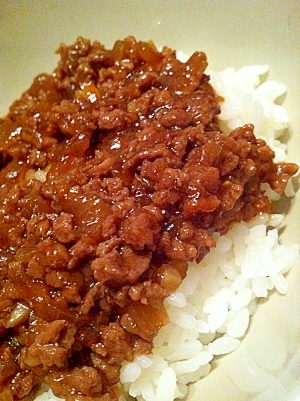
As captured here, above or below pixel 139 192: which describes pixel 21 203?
below

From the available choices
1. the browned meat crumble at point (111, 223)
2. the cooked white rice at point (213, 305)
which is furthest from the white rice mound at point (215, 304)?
the browned meat crumble at point (111, 223)

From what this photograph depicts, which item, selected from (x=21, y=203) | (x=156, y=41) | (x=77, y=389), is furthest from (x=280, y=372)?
(x=156, y=41)

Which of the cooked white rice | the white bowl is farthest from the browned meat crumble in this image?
the white bowl

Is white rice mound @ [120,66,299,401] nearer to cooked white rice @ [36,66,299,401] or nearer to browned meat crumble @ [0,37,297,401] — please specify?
cooked white rice @ [36,66,299,401]

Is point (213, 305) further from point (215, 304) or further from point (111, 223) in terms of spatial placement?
point (111, 223)

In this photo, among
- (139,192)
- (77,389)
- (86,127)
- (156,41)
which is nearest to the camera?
(77,389)

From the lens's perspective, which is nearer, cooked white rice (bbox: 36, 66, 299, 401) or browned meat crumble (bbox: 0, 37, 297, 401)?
browned meat crumble (bbox: 0, 37, 297, 401)

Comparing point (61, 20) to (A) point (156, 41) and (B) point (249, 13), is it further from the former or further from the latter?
(B) point (249, 13)
